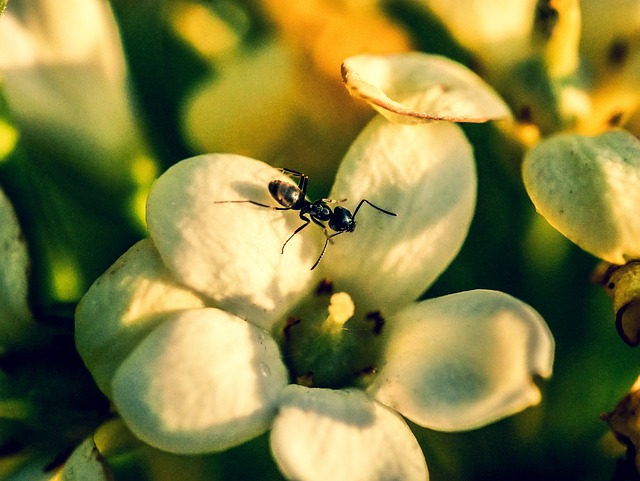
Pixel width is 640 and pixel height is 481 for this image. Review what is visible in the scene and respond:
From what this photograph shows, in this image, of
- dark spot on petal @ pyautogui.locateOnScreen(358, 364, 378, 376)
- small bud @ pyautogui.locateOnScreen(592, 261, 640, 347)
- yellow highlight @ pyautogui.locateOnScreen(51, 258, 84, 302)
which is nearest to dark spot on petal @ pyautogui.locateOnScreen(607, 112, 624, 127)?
small bud @ pyautogui.locateOnScreen(592, 261, 640, 347)

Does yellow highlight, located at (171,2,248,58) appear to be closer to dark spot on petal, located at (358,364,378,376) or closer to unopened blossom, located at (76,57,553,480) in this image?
unopened blossom, located at (76,57,553,480)

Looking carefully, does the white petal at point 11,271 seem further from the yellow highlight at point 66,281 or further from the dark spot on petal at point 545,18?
the dark spot on petal at point 545,18

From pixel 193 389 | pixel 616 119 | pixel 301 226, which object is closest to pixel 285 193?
pixel 301 226

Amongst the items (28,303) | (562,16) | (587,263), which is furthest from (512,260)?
(28,303)

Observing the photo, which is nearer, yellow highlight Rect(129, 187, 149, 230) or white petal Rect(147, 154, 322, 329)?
white petal Rect(147, 154, 322, 329)

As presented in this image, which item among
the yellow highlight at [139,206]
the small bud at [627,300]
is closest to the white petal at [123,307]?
the yellow highlight at [139,206]
